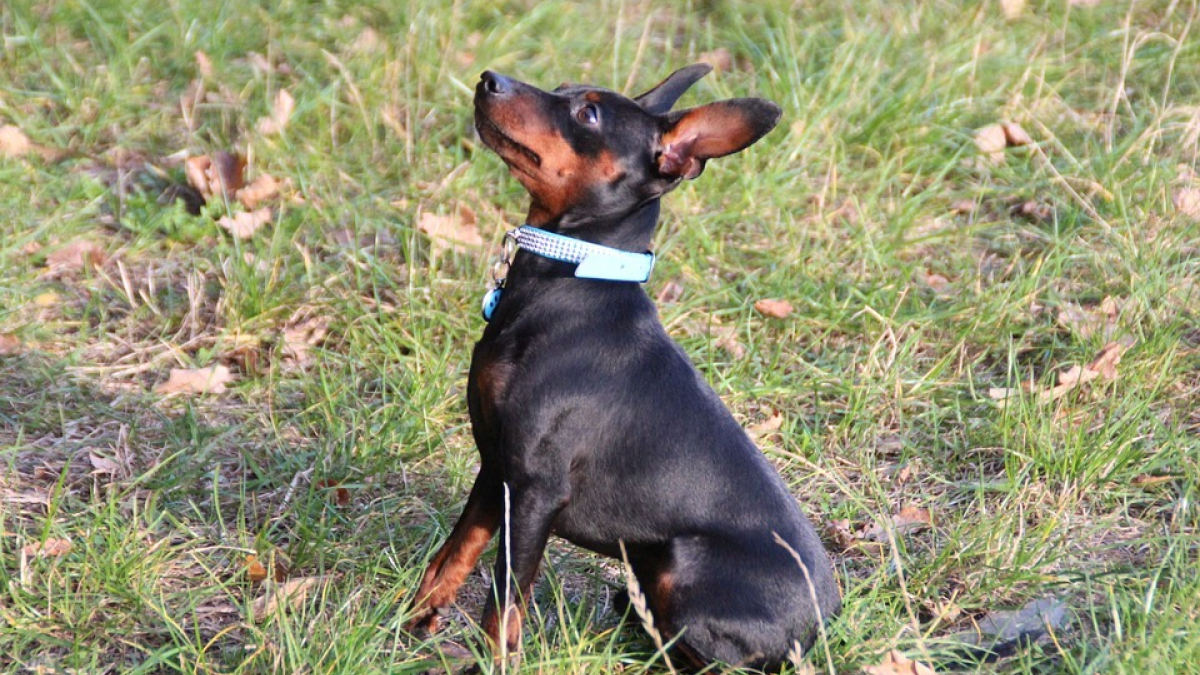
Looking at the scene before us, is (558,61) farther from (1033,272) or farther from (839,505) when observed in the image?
(839,505)

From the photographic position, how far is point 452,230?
504cm

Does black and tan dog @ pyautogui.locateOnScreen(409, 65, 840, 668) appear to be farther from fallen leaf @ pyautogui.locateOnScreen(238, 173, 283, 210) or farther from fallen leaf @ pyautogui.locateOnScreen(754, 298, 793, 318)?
fallen leaf @ pyautogui.locateOnScreen(238, 173, 283, 210)

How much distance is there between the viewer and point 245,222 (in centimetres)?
500

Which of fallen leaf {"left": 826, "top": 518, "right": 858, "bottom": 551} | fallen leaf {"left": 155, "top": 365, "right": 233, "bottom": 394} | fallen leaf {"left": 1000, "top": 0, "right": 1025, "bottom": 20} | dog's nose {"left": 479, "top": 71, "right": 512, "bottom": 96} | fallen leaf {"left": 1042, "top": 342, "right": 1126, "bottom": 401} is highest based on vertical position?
dog's nose {"left": 479, "top": 71, "right": 512, "bottom": 96}

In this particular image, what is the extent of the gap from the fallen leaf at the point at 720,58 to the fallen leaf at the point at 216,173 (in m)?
2.29

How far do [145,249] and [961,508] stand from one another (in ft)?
10.6

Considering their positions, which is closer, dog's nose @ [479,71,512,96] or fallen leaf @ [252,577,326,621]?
fallen leaf @ [252,577,326,621]

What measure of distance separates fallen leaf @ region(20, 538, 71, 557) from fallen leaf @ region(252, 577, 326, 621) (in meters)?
0.53

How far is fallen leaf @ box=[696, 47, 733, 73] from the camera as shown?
6254 millimetres

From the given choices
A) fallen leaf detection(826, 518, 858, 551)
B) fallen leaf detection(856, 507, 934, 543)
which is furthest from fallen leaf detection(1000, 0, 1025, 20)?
fallen leaf detection(826, 518, 858, 551)

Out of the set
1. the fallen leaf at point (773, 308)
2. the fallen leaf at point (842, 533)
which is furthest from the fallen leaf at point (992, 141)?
the fallen leaf at point (842, 533)

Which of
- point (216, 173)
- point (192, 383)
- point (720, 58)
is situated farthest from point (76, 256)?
point (720, 58)

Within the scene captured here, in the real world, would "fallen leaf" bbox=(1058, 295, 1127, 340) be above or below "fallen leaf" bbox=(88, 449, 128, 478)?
below

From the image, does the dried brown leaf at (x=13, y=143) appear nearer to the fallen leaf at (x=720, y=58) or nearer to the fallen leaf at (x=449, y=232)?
the fallen leaf at (x=449, y=232)
